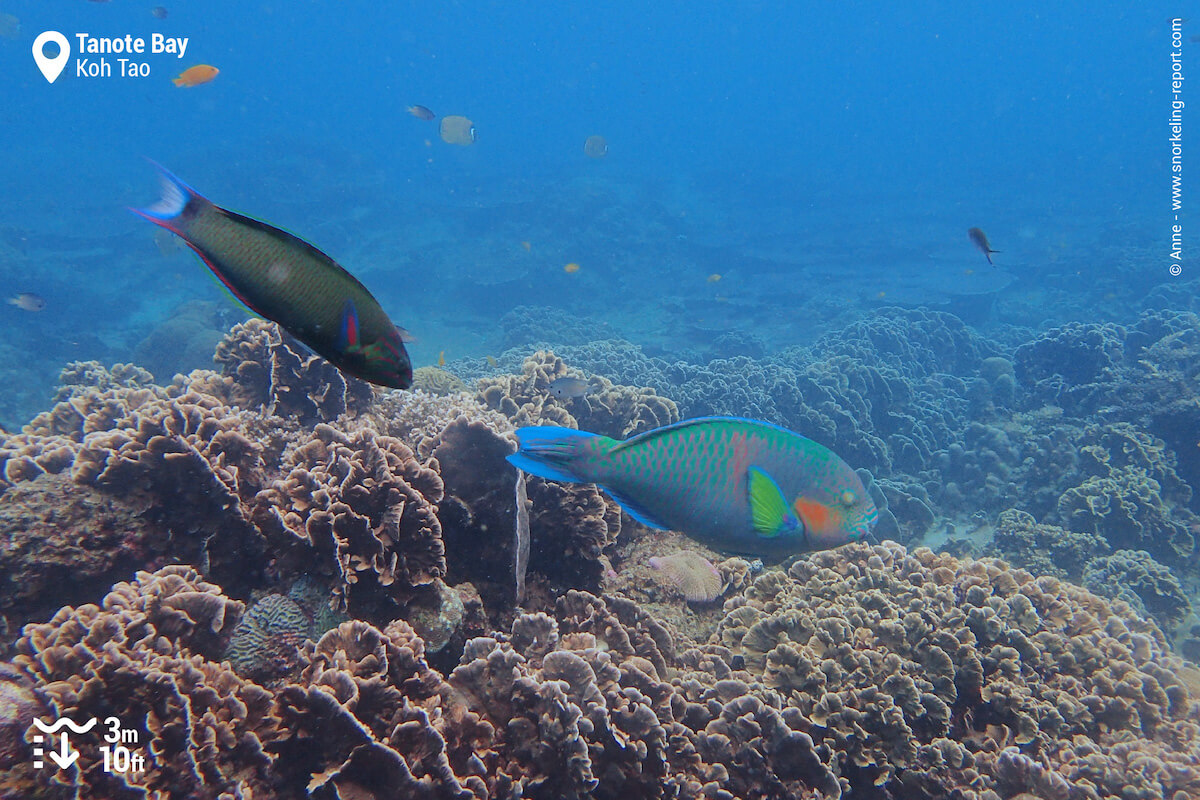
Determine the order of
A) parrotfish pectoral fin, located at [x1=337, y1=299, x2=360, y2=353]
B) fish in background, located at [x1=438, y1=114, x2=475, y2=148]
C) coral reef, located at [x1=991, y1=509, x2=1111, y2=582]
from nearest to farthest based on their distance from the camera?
parrotfish pectoral fin, located at [x1=337, y1=299, x2=360, y2=353] → coral reef, located at [x1=991, y1=509, x2=1111, y2=582] → fish in background, located at [x1=438, y1=114, x2=475, y2=148]

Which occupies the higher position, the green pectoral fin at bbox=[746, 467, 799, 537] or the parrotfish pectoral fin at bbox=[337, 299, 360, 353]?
the parrotfish pectoral fin at bbox=[337, 299, 360, 353]

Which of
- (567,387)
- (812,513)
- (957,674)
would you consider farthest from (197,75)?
(957,674)

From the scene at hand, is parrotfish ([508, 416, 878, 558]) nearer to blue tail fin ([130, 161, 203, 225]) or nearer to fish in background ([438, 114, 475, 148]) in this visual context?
blue tail fin ([130, 161, 203, 225])

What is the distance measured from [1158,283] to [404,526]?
3161 cm

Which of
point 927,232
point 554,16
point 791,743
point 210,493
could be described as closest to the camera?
point 791,743

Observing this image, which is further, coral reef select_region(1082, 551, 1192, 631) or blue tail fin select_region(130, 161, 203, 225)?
coral reef select_region(1082, 551, 1192, 631)

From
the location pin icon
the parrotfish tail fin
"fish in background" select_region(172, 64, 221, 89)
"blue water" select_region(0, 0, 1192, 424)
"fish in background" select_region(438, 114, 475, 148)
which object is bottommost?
the parrotfish tail fin

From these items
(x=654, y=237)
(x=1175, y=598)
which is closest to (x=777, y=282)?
(x=654, y=237)

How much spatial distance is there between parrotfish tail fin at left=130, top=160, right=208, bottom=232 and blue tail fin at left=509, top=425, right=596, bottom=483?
1.15m

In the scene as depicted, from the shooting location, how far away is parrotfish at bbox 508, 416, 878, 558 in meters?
2.01

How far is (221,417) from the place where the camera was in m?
3.62

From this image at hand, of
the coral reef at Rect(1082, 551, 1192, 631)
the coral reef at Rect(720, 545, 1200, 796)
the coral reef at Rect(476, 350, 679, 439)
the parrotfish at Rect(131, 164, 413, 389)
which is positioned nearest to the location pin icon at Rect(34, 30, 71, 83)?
the coral reef at Rect(476, 350, 679, 439)

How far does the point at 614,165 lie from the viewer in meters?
52.3

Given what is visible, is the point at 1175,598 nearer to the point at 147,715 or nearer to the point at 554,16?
the point at 147,715
